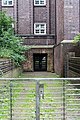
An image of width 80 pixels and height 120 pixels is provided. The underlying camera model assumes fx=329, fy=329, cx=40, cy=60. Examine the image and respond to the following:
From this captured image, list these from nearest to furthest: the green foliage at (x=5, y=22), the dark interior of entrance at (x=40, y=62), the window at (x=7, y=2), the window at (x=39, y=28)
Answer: the green foliage at (x=5, y=22), the dark interior of entrance at (x=40, y=62), the window at (x=39, y=28), the window at (x=7, y=2)

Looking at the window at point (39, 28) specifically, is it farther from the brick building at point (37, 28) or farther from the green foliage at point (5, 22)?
the green foliage at point (5, 22)

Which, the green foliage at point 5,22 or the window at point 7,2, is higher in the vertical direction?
the window at point 7,2

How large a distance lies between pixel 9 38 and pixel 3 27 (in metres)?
3.09

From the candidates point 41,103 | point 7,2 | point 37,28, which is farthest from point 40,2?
point 41,103

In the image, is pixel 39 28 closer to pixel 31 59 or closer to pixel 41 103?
pixel 31 59

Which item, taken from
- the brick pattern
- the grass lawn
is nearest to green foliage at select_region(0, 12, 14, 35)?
the brick pattern

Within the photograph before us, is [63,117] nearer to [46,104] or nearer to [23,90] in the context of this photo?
[46,104]

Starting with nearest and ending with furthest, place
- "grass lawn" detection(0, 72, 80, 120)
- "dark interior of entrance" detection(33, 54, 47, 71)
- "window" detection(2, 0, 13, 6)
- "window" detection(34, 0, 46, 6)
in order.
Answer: "grass lawn" detection(0, 72, 80, 120)
"dark interior of entrance" detection(33, 54, 47, 71)
"window" detection(34, 0, 46, 6)
"window" detection(2, 0, 13, 6)

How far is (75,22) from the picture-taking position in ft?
66.2

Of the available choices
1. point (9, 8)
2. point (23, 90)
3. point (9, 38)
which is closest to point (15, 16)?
point (9, 8)

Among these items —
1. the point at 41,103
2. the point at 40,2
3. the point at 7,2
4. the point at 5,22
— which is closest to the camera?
the point at 41,103

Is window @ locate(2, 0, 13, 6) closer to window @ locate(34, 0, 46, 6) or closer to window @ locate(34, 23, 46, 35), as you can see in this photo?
window @ locate(34, 0, 46, 6)

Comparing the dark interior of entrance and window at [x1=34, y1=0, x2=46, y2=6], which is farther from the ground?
window at [x1=34, y1=0, x2=46, y2=6]

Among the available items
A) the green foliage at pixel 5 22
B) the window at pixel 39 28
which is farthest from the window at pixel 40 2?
the green foliage at pixel 5 22
